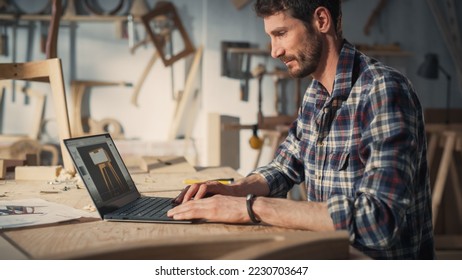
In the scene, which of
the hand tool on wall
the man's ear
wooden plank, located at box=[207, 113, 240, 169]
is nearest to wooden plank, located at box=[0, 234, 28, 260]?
the man's ear

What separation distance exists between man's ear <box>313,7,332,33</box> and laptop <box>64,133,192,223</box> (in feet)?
1.79

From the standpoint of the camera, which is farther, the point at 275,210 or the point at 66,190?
the point at 66,190

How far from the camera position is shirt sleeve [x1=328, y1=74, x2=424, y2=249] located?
1.22 m

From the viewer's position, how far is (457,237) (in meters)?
3.97

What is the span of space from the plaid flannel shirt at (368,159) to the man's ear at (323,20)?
0.25 ft

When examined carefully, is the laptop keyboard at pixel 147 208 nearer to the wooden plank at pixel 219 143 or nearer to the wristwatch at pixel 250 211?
the wristwatch at pixel 250 211

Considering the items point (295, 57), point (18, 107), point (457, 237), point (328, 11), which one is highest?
point (328, 11)

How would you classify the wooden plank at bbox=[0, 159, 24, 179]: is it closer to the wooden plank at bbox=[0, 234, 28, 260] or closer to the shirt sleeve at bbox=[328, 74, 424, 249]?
the wooden plank at bbox=[0, 234, 28, 260]

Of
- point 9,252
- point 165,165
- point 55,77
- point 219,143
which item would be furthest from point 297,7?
point 219,143

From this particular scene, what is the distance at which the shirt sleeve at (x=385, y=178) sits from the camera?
3.99ft

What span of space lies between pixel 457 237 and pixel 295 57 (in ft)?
9.20
